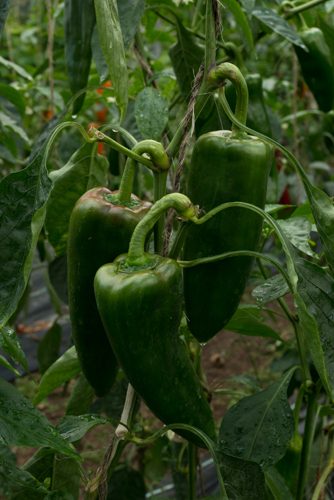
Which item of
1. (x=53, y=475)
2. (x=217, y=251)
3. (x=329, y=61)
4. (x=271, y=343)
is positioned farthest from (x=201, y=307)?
(x=271, y=343)

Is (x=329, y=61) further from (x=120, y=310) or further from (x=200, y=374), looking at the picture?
(x=120, y=310)

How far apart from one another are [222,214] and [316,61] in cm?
80

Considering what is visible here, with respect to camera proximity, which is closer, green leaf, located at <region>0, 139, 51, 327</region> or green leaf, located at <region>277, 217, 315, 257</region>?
green leaf, located at <region>0, 139, 51, 327</region>

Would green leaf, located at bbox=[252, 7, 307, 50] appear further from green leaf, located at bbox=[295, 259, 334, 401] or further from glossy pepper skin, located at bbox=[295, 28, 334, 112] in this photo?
green leaf, located at bbox=[295, 259, 334, 401]

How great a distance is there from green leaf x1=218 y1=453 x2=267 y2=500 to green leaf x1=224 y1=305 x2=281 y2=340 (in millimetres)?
269

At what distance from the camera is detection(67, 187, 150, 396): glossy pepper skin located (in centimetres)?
80

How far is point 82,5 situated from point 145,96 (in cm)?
19

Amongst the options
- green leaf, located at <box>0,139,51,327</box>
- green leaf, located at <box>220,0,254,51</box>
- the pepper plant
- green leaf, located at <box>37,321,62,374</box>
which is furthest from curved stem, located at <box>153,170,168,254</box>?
green leaf, located at <box>37,321,62,374</box>

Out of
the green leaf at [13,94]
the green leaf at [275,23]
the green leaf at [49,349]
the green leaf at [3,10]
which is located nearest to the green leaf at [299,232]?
the green leaf at [275,23]

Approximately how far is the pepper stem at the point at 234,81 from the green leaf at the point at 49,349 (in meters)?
1.15

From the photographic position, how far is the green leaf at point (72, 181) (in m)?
0.97

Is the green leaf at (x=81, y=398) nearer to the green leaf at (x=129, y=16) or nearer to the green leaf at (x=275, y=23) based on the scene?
the green leaf at (x=129, y=16)

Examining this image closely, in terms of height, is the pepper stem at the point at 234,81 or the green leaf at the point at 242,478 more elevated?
the pepper stem at the point at 234,81

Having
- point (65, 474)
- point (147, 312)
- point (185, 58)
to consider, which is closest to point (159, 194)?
point (147, 312)
